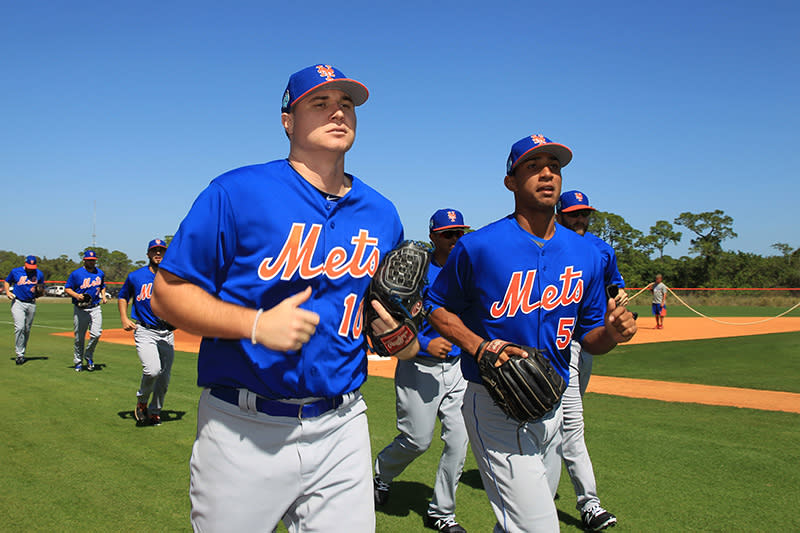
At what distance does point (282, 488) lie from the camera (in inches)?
80.3

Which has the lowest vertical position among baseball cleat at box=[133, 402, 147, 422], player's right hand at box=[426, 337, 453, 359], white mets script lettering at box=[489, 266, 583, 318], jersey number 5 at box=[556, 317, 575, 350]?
baseball cleat at box=[133, 402, 147, 422]

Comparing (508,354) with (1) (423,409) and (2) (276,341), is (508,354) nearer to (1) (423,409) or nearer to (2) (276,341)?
(2) (276,341)

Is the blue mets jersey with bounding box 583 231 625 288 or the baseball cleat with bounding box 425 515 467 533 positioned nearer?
the baseball cleat with bounding box 425 515 467 533

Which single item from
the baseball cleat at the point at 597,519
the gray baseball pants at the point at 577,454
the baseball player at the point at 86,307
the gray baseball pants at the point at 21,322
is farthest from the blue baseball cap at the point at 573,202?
the gray baseball pants at the point at 21,322

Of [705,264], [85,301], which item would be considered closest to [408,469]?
[85,301]

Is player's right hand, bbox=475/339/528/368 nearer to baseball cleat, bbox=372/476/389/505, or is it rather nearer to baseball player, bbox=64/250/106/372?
baseball cleat, bbox=372/476/389/505

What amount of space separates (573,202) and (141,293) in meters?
5.91

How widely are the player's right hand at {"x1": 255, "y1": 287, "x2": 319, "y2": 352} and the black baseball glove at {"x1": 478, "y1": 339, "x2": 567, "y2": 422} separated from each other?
1.37 m

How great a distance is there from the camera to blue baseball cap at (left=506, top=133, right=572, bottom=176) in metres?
3.35

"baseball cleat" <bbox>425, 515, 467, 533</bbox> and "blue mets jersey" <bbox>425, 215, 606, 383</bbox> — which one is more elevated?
Result: "blue mets jersey" <bbox>425, 215, 606, 383</bbox>

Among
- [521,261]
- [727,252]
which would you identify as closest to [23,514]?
[521,261]

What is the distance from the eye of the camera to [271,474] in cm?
203

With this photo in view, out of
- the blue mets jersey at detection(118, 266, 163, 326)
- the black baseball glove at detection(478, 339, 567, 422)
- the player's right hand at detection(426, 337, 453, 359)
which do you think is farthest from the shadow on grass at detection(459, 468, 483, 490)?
the blue mets jersey at detection(118, 266, 163, 326)

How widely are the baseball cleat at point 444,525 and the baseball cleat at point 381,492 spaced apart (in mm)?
607
